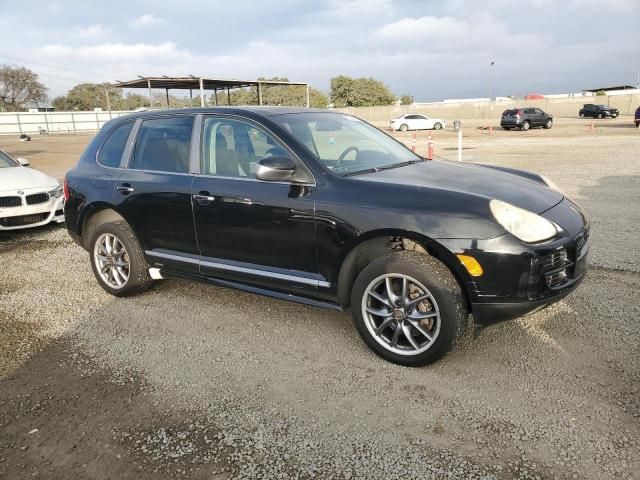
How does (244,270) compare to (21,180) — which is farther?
(21,180)

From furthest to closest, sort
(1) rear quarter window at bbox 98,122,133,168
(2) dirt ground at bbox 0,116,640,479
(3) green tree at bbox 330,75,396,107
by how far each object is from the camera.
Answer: (3) green tree at bbox 330,75,396,107, (1) rear quarter window at bbox 98,122,133,168, (2) dirt ground at bbox 0,116,640,479

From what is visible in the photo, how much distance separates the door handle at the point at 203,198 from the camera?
4.12 m

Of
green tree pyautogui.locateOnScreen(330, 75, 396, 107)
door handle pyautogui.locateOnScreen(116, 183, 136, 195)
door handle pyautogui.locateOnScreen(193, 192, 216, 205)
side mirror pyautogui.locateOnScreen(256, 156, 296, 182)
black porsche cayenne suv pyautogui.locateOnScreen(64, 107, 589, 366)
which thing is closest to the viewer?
black porsche cayenne suv pyautogui.locateOnScreen(64, 107, 589, 366)

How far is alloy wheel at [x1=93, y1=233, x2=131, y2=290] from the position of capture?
495 cm

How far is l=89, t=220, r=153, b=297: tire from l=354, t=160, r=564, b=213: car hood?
2320 millimetres

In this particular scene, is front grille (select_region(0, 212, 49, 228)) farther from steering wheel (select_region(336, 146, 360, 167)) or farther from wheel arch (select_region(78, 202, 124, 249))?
steering wheel (select_region(336, 146, 360, 167))

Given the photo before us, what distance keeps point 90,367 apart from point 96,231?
1.76 meters

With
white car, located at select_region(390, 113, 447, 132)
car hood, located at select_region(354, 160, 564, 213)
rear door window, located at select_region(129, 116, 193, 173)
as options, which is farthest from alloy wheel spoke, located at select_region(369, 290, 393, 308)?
white car, located at select_region(390, 113, 447, 132)

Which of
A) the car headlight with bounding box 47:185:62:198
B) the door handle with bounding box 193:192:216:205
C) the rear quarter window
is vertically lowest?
the car headlight with bounding box 47:185:62:198

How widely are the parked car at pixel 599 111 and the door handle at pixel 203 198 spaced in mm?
50109

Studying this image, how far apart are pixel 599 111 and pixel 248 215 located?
50.8m

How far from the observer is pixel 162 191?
4.42 metres

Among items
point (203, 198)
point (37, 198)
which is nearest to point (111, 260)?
point (203, 198)

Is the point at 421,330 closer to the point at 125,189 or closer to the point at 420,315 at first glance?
the point at 420,315
